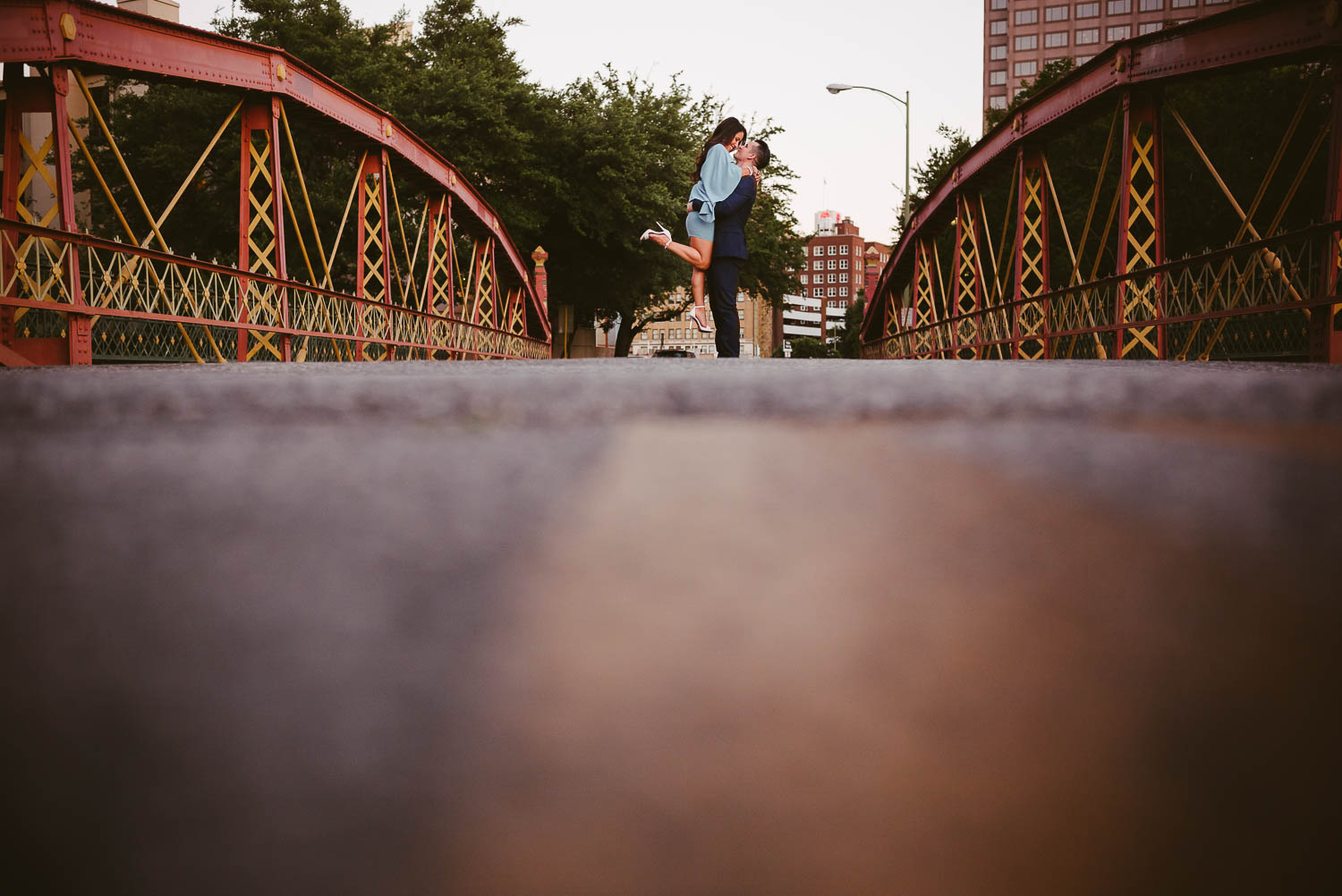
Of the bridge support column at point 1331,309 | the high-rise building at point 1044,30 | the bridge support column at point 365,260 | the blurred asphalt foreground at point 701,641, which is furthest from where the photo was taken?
the high-rise building at point 1044,30

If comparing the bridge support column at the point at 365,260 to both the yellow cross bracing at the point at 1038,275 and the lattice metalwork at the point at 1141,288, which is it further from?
→ the lattice metalwork at the point at 1141,288

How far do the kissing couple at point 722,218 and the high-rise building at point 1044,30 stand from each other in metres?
96.7

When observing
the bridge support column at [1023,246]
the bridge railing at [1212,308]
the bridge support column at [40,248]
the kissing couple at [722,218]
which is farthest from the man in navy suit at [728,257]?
the bridge support column at [40,248]

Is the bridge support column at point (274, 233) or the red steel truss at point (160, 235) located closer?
the red steel truss at point (160, 235)

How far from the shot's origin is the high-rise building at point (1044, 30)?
3639 inches

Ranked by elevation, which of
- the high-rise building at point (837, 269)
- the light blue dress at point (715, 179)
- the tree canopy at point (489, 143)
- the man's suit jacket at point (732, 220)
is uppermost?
the high-rise building at point (837, 269)

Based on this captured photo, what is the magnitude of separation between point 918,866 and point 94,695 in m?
0.84

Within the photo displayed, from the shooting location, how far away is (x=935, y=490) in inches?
38.2

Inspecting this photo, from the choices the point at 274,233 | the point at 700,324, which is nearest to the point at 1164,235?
the point at 700,324

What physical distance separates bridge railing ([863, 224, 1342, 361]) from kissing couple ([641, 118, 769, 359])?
2841mm

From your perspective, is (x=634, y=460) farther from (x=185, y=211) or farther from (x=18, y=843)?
(x=185, y=211)

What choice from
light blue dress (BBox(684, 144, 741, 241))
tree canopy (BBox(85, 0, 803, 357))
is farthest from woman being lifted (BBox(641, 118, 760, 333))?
tree canopy (BBox(85, 0, 803, 357))

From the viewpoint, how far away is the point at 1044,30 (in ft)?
316

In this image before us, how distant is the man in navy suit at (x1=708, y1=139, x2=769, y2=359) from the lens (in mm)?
7078
